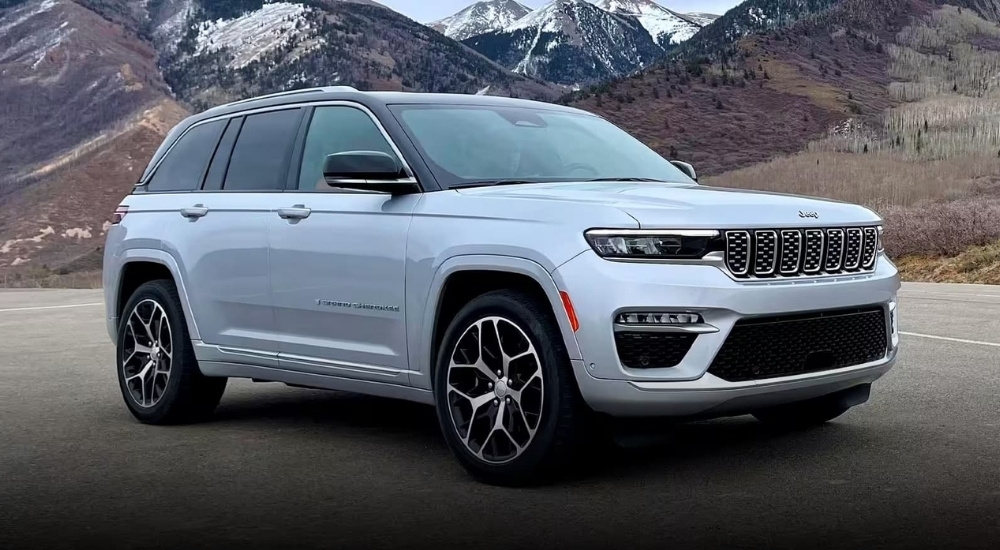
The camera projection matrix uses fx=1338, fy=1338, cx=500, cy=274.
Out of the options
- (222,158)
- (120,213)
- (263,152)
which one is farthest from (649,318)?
(120,213)

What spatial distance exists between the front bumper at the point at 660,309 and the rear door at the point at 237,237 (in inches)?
92.0

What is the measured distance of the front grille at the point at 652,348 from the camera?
5.61m

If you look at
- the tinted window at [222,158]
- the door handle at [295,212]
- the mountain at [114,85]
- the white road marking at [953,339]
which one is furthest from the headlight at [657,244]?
the mountain at [114,85]

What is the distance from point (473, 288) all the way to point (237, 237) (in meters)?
1.84

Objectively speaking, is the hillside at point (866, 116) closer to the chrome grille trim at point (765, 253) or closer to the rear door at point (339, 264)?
the rear door at point (339, 264)

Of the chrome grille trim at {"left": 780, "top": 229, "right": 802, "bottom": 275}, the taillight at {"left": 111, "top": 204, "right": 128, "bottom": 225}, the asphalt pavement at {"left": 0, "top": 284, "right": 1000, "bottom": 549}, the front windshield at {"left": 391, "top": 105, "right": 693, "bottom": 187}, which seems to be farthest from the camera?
the taillight at {"left": 111, "top": 204, "right": 128, "bottom": 225}

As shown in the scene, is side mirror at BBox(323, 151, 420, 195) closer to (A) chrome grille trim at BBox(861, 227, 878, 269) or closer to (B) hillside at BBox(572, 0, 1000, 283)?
(A) chrome grille trim at BBox(861, 227, 878, 269)

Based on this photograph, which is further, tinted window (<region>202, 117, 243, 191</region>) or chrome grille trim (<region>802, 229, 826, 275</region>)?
tinted window (<region>202, 117, 243, 191</region>)

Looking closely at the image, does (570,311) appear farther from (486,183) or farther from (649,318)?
(486,183)

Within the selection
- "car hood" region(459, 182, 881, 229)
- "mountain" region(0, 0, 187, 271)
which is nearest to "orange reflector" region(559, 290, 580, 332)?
"car hood" region(459, 182, 881, 229)

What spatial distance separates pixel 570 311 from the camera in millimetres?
5676

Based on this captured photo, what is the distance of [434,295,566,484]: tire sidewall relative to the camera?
575 centimetres

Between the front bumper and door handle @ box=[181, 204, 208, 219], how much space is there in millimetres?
2996

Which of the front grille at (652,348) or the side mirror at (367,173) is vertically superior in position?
the side mirror at (367,173)
